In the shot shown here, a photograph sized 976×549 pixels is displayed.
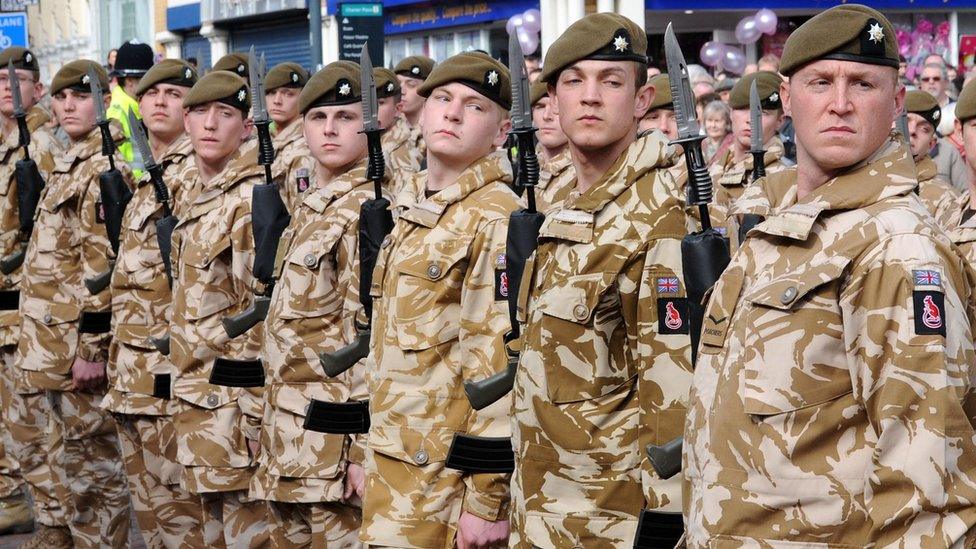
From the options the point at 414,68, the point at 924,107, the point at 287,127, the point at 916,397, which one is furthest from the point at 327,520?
the point at 414,68

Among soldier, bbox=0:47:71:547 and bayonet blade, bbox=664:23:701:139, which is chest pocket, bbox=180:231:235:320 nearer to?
soldier, bbox=0:47:71:547

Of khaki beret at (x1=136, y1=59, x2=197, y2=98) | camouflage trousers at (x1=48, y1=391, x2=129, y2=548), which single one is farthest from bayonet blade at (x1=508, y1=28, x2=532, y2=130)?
camouflage trousers at (x1=48, y1=391, x2=129, y2=548)

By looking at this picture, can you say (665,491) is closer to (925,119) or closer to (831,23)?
(831,23)

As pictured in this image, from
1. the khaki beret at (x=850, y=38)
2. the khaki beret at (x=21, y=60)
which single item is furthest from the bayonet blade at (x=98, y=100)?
the khaki beret at (x=850, y=38)

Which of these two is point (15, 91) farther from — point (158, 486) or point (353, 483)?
point (353, 483)

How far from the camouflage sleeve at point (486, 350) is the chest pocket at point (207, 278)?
2.09 m

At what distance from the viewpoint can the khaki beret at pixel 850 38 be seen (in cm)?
310

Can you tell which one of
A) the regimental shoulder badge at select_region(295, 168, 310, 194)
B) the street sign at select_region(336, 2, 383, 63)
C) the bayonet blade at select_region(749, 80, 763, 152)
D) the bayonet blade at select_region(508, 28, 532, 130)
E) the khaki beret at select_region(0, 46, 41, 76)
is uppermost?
the street sign at select_region(336, 2, 383, 63)

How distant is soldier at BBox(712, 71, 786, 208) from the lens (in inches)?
318

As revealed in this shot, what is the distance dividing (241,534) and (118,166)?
255 cm

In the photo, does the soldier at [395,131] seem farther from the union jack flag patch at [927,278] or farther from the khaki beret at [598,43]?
the union jack flag patch at [927,278]

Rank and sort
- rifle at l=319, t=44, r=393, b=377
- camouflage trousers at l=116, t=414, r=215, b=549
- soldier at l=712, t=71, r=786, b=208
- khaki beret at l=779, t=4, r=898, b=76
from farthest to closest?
soldier at l=712, t=71, r=786, b=208, camouflage trousers at l=116, t=414, r=215, b=549, rifle at l=319, t=44, r=393, b=377, khaki beret at l=779, t=4, r=898, b=76

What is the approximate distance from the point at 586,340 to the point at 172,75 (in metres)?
4.33

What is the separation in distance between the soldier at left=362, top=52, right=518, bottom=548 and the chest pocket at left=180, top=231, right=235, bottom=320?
5.69 ft
